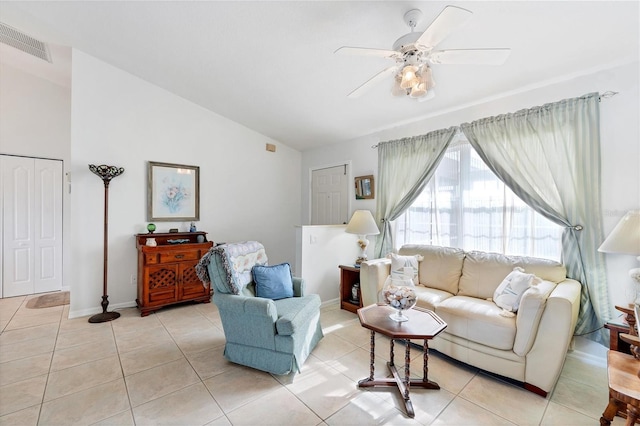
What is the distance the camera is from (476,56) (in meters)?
1.63

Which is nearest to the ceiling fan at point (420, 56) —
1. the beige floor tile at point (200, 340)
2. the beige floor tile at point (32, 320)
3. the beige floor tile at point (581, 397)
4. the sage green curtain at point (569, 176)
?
the sage green curtain at point (569, 176)

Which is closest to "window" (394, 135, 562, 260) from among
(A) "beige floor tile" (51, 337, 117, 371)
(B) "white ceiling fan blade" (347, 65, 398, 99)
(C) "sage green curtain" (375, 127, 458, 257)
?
(C) "sage green curtain" (375, 127, 458, 257)

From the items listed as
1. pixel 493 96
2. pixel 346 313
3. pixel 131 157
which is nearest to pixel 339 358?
pixel 346 313

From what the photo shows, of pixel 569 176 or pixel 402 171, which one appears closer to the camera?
pixel 569 176

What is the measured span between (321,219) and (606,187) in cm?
359

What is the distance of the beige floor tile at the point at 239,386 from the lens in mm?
1879

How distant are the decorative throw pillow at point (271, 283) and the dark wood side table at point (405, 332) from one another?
0.86 metres

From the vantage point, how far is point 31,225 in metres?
4.12

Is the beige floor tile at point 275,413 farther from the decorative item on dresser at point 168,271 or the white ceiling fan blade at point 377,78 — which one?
the white ceiling fan blade at point 377,78

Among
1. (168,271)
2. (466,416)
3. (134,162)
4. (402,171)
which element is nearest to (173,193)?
(134,162)

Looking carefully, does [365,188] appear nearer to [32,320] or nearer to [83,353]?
[83,353]

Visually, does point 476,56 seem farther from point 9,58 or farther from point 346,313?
point 9,58

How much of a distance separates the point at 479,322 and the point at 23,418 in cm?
320

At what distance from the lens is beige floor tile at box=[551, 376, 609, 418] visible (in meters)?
1.79
